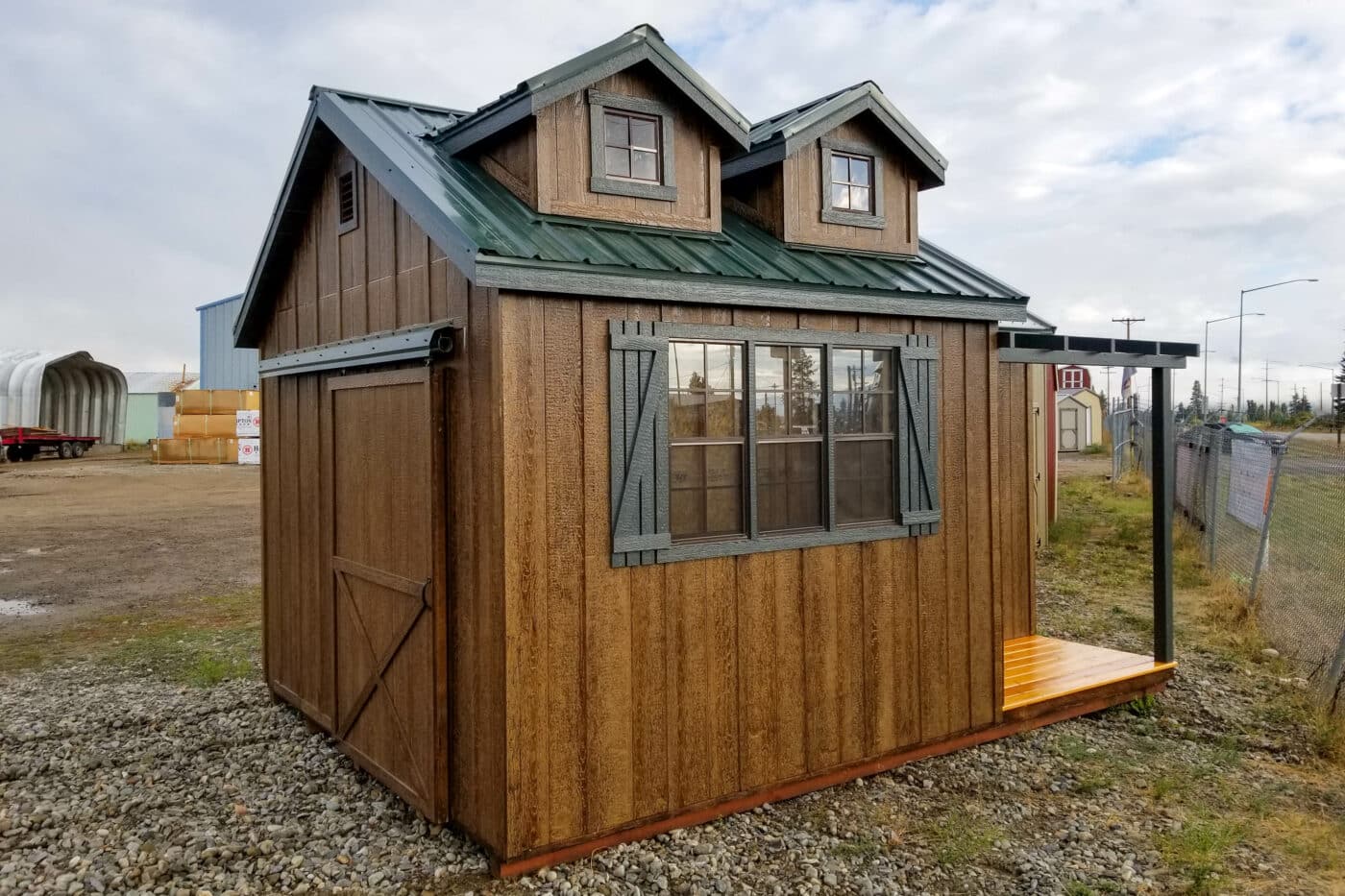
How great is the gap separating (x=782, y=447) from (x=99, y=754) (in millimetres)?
4791

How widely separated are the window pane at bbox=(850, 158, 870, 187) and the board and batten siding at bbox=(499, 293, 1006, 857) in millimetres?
1175

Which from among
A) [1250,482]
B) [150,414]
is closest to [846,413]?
[1250,482]

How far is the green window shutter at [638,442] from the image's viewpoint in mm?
4664

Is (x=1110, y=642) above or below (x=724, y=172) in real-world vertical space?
below

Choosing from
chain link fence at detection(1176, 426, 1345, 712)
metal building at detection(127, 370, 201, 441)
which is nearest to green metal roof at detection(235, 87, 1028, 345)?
chain link fence at detection(1176, 426, 1345, 712)

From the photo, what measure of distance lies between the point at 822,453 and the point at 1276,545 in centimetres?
1048

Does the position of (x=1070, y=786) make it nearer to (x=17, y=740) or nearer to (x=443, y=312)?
(x=443, y=312)

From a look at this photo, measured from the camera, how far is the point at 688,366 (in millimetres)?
4941

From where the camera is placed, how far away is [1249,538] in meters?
12.0

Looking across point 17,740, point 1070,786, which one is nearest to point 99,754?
point 17,740

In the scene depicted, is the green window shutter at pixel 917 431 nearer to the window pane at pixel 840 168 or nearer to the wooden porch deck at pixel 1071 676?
the window pane at pixel 840 168

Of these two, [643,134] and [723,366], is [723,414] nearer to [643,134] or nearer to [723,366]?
[723,366]

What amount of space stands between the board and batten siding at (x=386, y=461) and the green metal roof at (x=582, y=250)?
0.21 meters

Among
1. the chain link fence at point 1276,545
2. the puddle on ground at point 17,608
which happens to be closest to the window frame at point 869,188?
the chain link fence at point 1276,545
